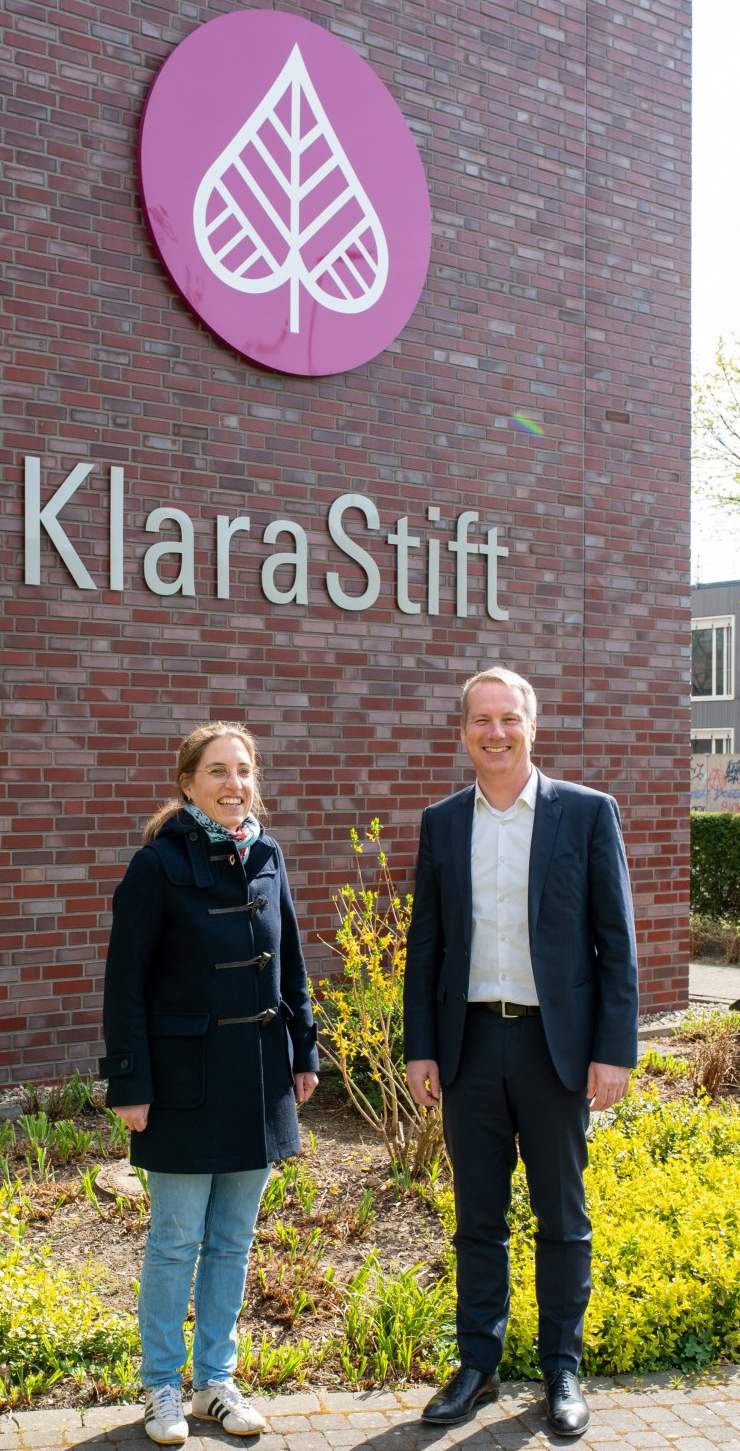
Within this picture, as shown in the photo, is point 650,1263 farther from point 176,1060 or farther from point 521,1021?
point 176,1060

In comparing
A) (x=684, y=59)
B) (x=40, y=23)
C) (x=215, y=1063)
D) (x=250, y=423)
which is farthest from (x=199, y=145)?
(x=215, y=1063)

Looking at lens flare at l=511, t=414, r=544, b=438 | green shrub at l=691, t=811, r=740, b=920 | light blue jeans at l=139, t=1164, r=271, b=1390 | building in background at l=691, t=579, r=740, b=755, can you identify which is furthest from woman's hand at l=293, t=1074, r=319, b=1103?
building in background at l=691, t=579, r=740, b=755

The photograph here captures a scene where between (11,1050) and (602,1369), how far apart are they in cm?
324

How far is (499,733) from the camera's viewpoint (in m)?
3.35

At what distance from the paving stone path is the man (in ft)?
0.24

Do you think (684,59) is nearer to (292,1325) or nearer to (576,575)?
(576,575)

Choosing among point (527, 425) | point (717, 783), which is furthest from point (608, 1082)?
point (717, 783)

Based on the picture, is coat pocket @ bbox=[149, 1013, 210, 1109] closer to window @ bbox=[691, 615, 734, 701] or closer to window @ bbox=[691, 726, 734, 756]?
window @ bbox=[691, 726, 734, 756]

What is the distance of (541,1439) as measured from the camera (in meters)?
3.13

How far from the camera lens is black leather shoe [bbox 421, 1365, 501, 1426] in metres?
3.19

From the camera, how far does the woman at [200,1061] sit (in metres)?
3.10

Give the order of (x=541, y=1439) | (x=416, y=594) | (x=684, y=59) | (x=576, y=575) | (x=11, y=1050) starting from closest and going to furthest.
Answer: (x=541, y=1439), (x=11, y=1050), (x=416, y=594), (x=576, y=575), (x=684, y=59)

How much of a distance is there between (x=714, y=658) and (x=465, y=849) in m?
33.8

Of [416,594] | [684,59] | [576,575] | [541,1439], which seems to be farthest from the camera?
[684,59]
